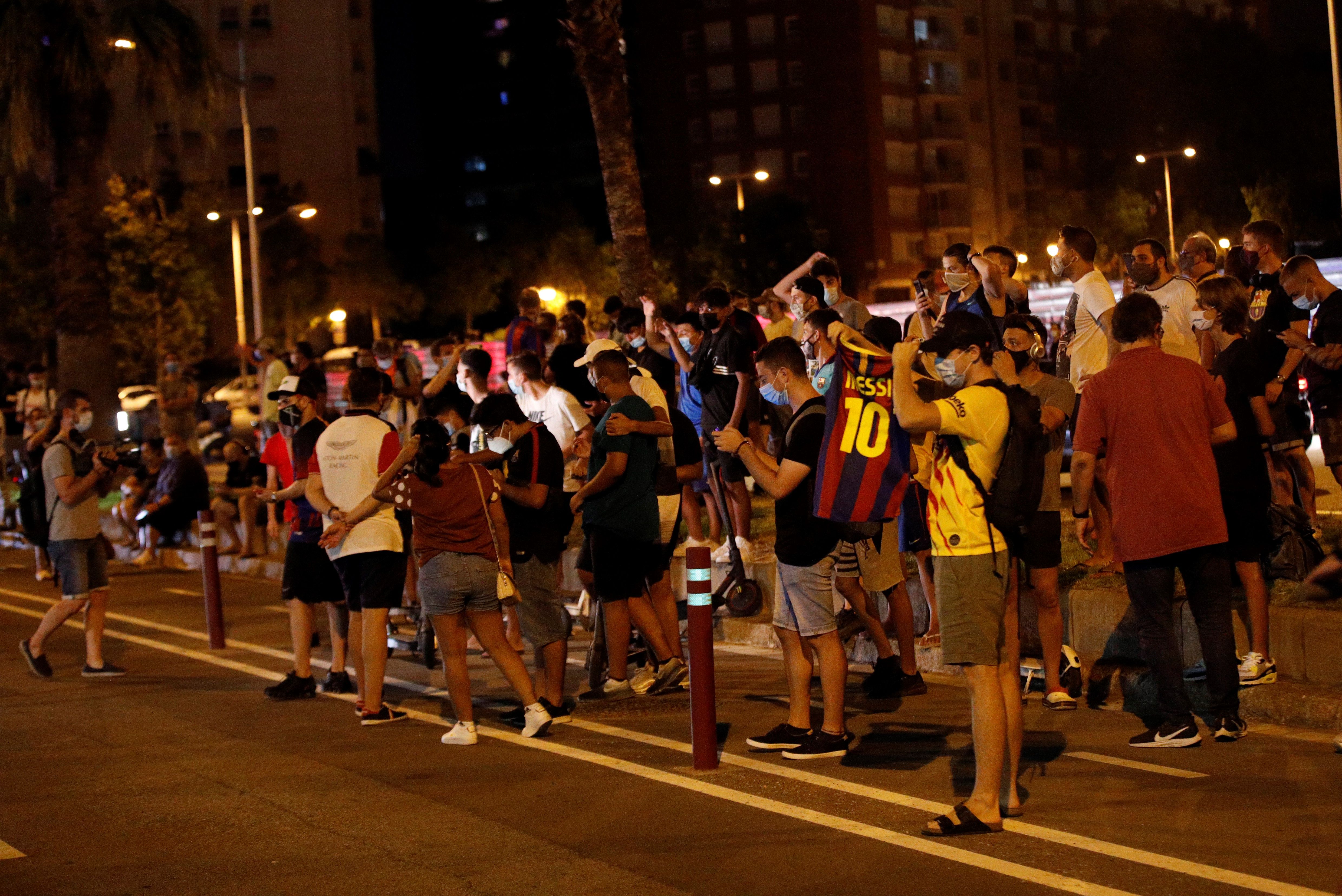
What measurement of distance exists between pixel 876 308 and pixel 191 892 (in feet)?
96.7

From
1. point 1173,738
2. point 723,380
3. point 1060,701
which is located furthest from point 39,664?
point 1173,738

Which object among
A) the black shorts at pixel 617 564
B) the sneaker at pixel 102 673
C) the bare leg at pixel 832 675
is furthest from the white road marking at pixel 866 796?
the black shorts at pixel 617 564

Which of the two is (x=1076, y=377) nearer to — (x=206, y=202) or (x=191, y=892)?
(x=191, y=892)

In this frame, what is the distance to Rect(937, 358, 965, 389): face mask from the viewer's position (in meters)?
6.64

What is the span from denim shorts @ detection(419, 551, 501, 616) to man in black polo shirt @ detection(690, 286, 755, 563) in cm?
338

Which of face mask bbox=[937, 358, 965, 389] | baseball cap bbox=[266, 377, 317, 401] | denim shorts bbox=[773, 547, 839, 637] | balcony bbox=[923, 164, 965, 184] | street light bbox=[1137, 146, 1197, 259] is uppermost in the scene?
balcony bbox=[923, 164, 965, 184]

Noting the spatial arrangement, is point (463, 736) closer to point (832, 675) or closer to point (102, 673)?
point (832, 675)

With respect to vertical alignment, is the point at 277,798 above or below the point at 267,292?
below

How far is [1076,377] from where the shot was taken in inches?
403

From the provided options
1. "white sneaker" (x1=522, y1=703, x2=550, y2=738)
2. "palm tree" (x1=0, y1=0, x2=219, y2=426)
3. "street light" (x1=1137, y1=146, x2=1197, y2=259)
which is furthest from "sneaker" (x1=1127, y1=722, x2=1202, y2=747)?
"street light" (x1=1137, y1=146, x2=1197, y2=259)

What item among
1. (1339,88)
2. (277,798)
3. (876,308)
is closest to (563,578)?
(277,798)

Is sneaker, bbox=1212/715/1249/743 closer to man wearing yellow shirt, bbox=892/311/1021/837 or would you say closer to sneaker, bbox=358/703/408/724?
man wearing yellow shirt, bbox=892/311/1021/837

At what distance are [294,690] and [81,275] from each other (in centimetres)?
1694

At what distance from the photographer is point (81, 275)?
24891 mm
